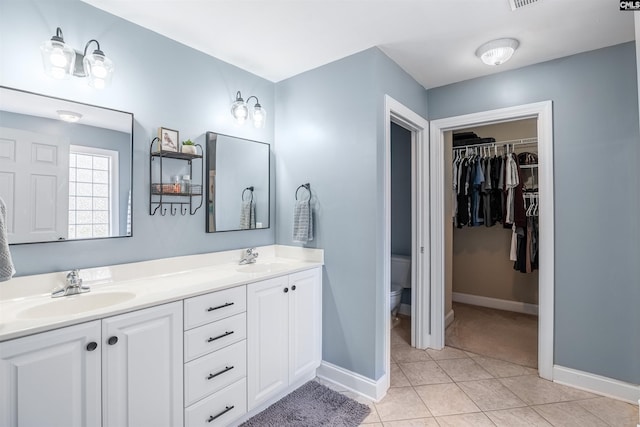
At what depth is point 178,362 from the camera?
1494 millimetres

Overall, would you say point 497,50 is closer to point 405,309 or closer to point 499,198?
point 499,198

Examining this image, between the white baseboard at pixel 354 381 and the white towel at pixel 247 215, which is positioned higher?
the white towel at pixel 247 215

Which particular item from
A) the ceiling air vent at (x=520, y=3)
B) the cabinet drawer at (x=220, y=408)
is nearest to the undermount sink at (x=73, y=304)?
the cabinet drawer at (x=220, y=408)

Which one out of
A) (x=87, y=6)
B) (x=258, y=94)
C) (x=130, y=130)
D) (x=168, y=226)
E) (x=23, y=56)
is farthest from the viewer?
(x=258, y=94)

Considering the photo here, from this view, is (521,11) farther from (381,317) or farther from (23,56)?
(23,56)

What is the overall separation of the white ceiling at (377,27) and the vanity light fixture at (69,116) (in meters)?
0.63

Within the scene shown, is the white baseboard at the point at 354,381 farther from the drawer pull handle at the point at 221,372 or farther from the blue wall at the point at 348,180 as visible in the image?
the drawer pull handle at the point at 221,372

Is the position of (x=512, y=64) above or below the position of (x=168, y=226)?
above

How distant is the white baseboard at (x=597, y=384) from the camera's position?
2.02 m

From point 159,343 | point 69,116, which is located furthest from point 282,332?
point 69,116

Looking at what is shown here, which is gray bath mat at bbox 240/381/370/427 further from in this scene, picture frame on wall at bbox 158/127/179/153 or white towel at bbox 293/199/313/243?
picture frame on wall at bbox 158/127/179/153

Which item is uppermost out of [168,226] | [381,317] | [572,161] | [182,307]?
[572,161]

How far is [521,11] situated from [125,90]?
233 cm

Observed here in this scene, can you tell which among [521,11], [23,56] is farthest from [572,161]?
[23,56]
